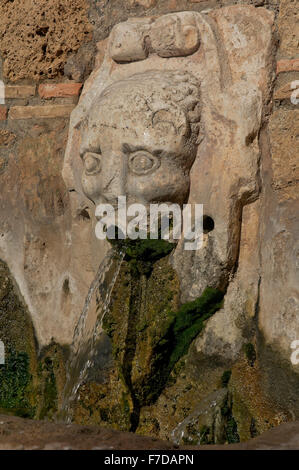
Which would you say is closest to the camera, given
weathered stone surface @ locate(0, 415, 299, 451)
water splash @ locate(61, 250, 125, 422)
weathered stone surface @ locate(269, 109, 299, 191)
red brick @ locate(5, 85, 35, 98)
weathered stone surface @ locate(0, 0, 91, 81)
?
weathered stone surface @ locate(0, 415, 299, 451)

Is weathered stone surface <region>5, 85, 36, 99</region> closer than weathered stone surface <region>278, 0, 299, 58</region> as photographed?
No

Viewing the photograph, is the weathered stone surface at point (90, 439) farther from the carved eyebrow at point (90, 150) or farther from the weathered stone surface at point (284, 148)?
the carved eyebrow at point (90, 150)

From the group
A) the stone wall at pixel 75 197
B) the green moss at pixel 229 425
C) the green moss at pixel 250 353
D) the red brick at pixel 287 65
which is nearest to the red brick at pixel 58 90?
the stone wall at pixel 75 197

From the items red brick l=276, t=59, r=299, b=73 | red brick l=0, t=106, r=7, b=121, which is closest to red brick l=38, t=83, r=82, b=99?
red brick l=0, t=106, r=7, b=121

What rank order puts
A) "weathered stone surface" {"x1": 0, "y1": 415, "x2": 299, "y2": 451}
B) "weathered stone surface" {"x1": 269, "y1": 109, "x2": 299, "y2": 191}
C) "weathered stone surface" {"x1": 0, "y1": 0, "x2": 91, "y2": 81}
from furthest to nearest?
1. "weathered stone surface" {"x1": 0, "y1": 0, "x2": 91, "y2": 81}
2. "weathered stone surface" {"x1": 269, "y1": 109, "x2": 299, "y2": 191}
3. "weathered stone surface" {"x1": 0, "y1": 415, "x2": 299, "y2": 451}

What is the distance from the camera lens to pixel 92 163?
2.24m

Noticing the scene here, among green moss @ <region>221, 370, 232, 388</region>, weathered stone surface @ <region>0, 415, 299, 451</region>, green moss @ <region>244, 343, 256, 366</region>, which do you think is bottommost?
green moss @ <region>221, 370, 232, 388</region>

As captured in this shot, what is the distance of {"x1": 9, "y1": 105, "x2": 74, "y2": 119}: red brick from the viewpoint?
8.36ft

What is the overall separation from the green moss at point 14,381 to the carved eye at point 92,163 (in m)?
0.86

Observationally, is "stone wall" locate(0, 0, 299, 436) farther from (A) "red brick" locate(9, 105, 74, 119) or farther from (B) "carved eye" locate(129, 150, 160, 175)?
(B) "carved eye" locate(129, 150, 160, 175)

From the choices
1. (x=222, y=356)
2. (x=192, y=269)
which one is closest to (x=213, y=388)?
(x=222, y=356)

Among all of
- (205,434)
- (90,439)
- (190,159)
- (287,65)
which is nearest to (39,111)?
(190,159)

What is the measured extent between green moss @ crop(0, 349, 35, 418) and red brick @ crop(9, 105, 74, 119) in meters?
0.92

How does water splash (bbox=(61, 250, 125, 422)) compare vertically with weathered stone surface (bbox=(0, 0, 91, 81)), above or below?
below
